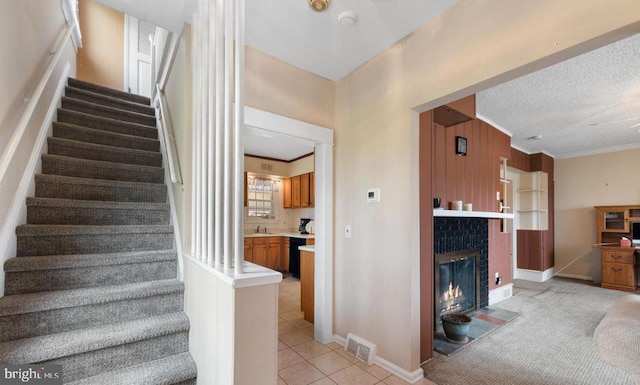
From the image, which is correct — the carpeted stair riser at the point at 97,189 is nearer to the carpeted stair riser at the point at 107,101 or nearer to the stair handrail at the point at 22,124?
the stair handrail at the point at 22,124

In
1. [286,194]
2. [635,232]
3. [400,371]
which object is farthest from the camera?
[286,194]

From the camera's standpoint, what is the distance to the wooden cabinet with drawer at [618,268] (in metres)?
4.69

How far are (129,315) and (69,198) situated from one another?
1209 millimetres

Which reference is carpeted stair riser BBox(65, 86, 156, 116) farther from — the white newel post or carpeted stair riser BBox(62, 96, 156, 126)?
the white newel post

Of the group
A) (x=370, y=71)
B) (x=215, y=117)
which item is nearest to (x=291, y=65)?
(x=370, y=71)

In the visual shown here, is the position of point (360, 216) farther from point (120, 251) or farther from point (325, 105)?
point (120, 251)

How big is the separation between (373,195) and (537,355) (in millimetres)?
2121

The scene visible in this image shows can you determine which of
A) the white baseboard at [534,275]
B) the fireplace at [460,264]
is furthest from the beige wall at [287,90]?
the white baseboard at [534,275]

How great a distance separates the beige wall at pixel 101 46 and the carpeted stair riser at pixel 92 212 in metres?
3.51

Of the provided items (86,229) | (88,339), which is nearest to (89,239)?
(86,229)

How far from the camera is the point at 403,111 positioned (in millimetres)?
2223

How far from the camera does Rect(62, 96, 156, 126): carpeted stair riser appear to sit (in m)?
2.93

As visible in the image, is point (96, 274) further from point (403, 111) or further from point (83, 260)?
point (403, 111)

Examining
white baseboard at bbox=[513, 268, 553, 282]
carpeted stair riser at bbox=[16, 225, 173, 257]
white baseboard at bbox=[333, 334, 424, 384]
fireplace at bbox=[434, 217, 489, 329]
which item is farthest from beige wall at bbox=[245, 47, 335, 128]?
white baseboard at bbox=[513, 268, 553, 282]
